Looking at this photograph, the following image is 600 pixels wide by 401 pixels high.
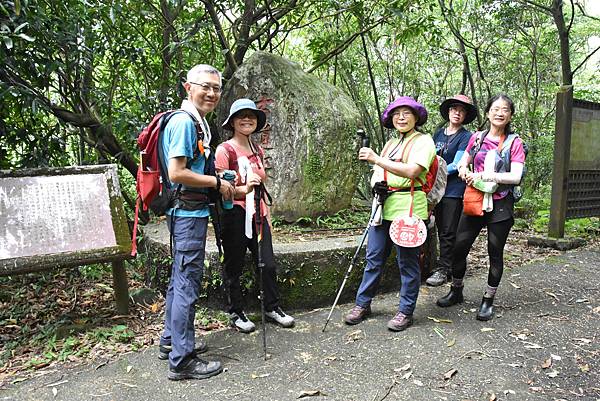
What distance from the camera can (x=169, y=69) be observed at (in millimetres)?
6023

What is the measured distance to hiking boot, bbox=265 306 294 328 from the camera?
394 centimetres

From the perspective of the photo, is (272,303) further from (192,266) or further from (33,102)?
(33,102)

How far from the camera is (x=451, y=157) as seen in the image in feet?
15.6

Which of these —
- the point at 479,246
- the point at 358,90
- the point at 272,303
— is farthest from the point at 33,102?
the point at 358,90

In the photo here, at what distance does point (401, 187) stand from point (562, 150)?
395cm

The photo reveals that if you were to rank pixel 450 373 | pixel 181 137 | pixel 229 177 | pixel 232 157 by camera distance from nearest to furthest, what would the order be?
pixel 181 137, pixel 450 373, pixel 229 177, pixel 232 157

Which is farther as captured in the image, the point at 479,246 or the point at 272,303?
the point at 479,246

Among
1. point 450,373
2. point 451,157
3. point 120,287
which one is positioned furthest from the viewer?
point 451,157

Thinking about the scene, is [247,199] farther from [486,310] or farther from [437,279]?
[437,279]

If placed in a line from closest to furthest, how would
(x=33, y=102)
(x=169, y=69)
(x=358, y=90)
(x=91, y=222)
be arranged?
(x=91, y=222) → (x=33, y=102) → (x=169, y=69) → (x=358, y=90)

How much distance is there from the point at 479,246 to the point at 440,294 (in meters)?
2.63

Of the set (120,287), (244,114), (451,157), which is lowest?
(120,287)

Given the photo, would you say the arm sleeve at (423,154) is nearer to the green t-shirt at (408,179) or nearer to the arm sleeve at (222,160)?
the green t-shirt at (408,179)

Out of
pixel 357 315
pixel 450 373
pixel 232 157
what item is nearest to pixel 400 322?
pixel 357 315
